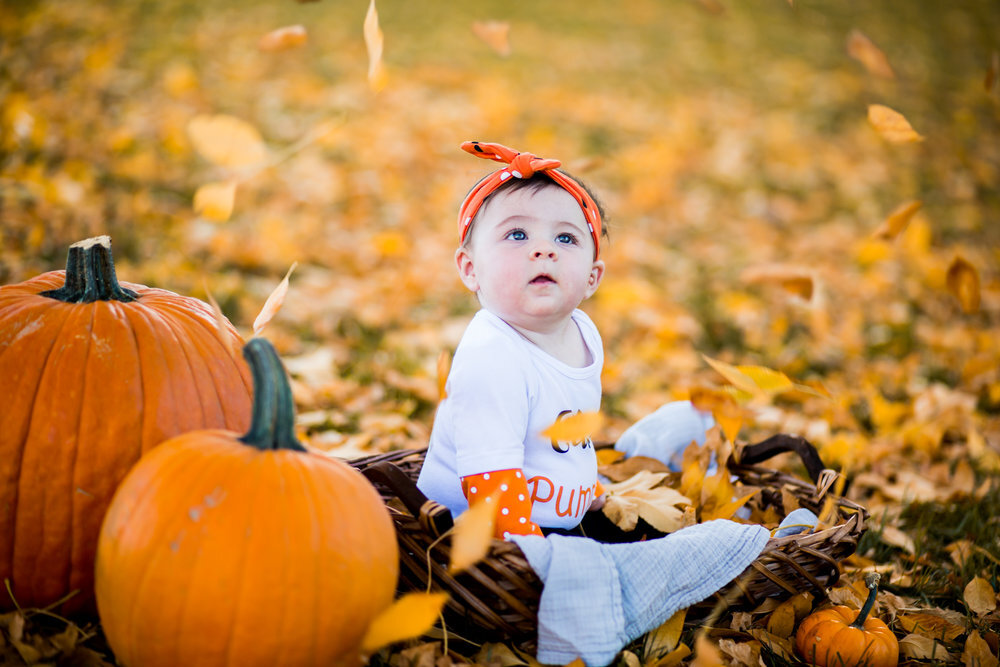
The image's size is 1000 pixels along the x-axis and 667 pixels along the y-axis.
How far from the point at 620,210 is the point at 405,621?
15.2 feet

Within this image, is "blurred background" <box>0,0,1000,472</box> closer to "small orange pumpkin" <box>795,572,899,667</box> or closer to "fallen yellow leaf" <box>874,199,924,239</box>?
"fallen yellow leaf" <box>874,199,924,239</box>

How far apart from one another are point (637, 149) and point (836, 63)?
12.1ft

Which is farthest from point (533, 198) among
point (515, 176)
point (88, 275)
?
point (88, 275)

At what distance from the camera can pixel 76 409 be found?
1.40 meters

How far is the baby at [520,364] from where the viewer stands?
1626mm

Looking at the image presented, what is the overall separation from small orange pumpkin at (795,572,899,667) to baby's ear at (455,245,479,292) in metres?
1.07

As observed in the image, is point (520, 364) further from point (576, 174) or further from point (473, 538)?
point (576, 174)

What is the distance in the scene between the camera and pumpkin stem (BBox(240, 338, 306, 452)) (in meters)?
1.32

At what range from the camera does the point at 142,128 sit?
488 centimetres

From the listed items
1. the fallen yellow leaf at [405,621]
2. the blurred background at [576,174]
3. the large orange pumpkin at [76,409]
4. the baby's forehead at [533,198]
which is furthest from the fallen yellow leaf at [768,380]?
the large orange pumpkin at [76,409]

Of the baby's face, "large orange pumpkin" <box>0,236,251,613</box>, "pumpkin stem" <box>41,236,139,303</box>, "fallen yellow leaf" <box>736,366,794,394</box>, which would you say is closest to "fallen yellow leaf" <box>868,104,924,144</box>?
"fallen yellow leaf" <box>736,366,794,394</box>

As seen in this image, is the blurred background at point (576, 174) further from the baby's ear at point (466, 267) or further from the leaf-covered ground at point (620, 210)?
the baby's ear at point (466, 267)

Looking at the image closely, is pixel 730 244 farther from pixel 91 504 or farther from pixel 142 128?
pixel 91 504

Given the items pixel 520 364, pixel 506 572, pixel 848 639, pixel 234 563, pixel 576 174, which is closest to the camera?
pixel 234 563
